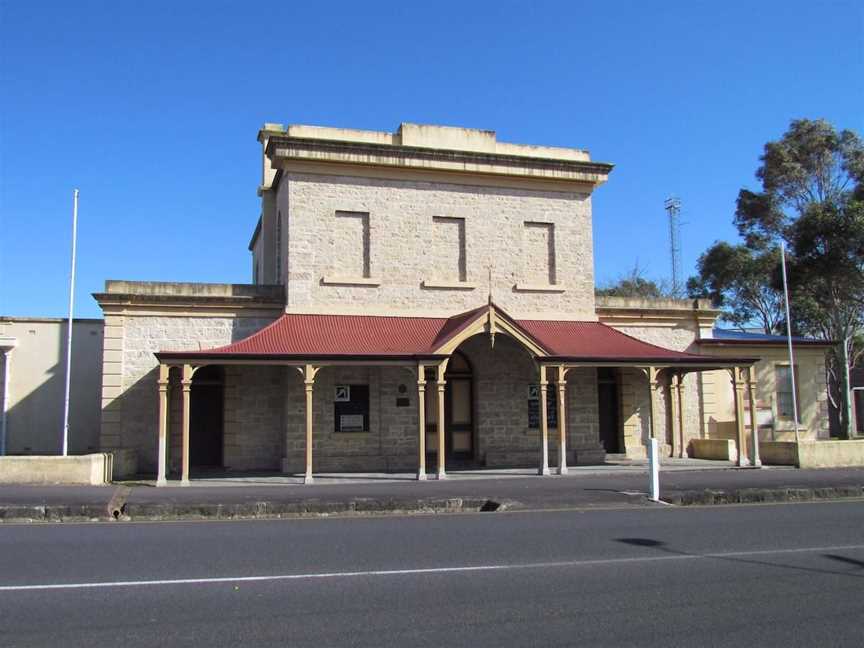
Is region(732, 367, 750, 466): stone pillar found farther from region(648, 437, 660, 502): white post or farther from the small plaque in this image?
the small plaque

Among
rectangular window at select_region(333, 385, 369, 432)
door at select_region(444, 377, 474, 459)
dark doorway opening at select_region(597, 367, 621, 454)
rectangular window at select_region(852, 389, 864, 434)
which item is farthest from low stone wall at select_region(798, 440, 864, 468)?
rectangular window at select_region(852, 389, 864, 434)

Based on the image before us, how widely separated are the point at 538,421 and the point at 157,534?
509 inches

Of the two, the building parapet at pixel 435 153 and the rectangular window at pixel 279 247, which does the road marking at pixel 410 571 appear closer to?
the building parapet at pixel 435 153

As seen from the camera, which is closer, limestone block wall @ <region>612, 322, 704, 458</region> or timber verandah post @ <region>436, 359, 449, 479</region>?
timber verandah post @ <region>436, 359, 449, 479</region>

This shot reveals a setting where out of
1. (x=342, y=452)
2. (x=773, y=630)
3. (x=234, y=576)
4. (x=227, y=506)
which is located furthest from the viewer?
(x=342, y=452)

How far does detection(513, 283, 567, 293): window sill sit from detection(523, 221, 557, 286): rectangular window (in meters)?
0.14

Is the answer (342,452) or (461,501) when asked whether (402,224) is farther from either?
(461,501)

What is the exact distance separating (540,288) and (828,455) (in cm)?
866

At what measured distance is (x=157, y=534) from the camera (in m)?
10.1

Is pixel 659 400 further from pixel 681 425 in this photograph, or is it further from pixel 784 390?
pixel 784 390

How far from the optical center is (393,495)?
13805 mm

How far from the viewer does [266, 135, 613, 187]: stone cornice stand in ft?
65.4

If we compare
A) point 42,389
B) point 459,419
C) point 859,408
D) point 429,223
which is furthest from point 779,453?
point 859,408

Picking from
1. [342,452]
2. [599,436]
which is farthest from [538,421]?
[342,452]
